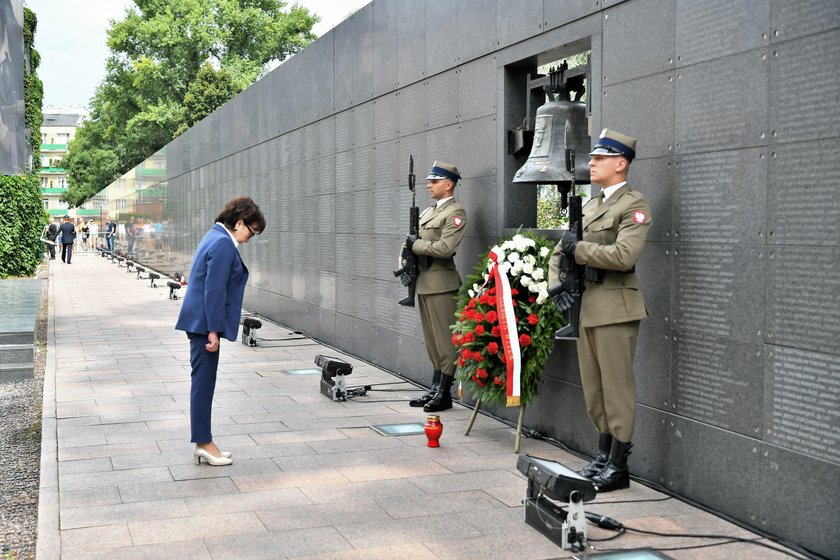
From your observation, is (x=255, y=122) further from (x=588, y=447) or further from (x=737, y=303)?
(x=737, y=303)

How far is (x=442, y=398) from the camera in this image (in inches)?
322

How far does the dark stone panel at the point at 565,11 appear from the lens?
655 centimetres

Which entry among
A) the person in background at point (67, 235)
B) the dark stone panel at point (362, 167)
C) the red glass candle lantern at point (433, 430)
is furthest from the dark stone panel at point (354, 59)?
the person in background at point (67, 235)

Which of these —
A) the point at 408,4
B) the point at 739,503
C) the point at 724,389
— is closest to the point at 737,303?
the point at 724,389

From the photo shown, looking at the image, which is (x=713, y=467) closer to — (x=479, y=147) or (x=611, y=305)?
(x=611, y=305)

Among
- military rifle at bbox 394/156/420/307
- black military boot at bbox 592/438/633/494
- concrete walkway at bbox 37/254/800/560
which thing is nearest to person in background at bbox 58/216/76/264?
concrete walkway at bbox 37/254/800/560

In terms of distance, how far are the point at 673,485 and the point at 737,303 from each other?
1.20 meters

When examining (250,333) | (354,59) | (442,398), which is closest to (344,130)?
(354,59)

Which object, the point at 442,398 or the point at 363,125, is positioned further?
the point at 363,125

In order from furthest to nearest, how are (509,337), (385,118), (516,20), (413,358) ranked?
1. (385,118)
2. (413,358)
3. (516,20)
4. (509,337)

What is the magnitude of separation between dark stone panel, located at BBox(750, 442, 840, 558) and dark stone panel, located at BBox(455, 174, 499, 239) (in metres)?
3.51

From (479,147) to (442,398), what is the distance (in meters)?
2.13

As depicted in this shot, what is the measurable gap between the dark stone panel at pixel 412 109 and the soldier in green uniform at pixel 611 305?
12.9ft

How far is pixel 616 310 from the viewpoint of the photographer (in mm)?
5590
